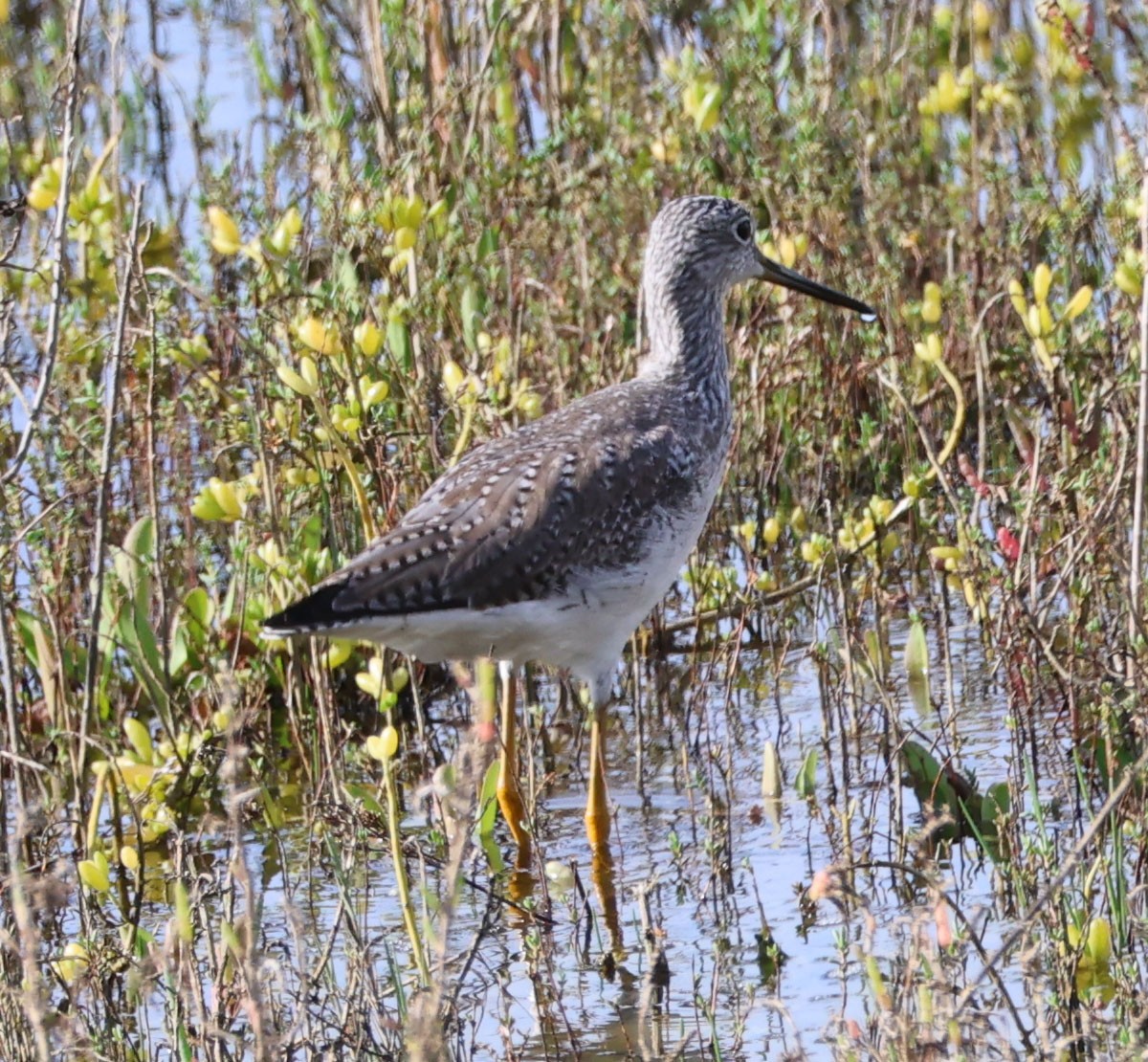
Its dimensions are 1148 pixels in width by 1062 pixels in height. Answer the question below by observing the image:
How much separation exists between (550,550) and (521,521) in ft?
0.32

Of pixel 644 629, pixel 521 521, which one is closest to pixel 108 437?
pixel 521 521

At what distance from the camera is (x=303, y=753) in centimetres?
520

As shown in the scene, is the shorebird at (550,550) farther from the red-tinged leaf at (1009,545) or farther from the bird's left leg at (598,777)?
the red-tinged leaf at (1009,545)

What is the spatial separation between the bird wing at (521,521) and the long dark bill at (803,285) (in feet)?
4.12

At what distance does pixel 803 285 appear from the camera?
21.1ft

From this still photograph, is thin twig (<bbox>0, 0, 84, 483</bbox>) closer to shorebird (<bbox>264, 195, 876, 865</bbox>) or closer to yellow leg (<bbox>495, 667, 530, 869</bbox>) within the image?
shorebird (<bbox>264, 195, 876, 865</bbox>)

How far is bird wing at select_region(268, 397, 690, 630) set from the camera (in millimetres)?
4785

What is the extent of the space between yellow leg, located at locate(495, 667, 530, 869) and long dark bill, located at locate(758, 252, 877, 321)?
170 cm

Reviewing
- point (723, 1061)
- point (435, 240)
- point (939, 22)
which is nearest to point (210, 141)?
point (435, 240)

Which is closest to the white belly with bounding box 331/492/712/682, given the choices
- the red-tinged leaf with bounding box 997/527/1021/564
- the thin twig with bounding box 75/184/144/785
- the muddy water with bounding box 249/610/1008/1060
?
the muddy water with bounding box 249/610/1008/1060

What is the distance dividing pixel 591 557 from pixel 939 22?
180 inches

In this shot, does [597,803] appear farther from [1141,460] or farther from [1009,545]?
[1141,460]

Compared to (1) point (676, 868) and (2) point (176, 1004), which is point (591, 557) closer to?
(1) point (676, 868)

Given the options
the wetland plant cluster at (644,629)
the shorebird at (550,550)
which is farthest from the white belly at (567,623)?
the wetland plant cluster at (644,629)
